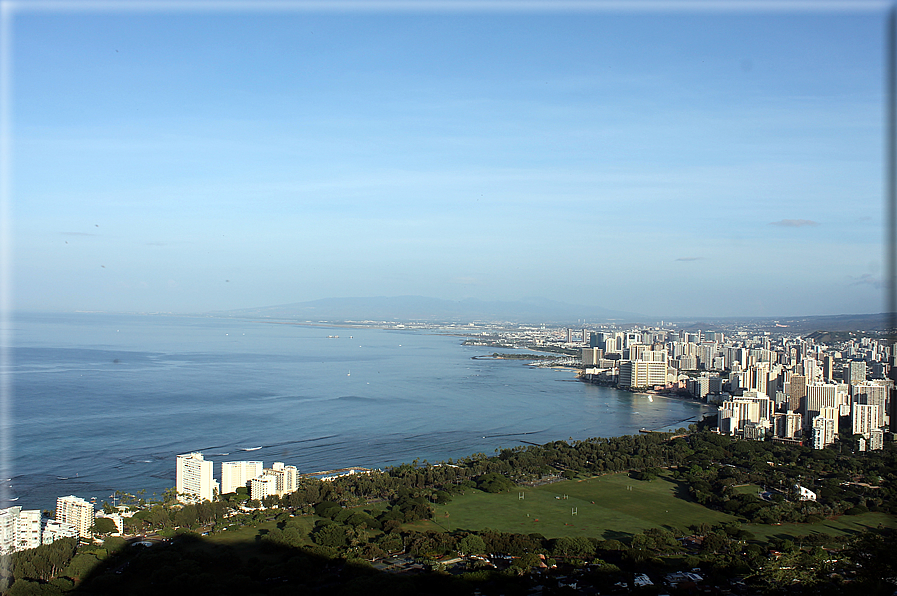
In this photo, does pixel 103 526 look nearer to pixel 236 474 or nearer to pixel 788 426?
pixel 236 474

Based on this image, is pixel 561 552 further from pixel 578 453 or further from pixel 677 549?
pixel 578 453

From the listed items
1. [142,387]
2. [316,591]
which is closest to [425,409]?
[142,387]

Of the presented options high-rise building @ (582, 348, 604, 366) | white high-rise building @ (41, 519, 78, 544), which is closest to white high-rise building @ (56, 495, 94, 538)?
white high-rise building @ (41, 519, 78, 544)

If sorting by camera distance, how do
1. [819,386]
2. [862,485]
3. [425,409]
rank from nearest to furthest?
[862,485] < [819,386] < [425,409]

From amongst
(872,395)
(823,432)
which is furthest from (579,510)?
(872,395)

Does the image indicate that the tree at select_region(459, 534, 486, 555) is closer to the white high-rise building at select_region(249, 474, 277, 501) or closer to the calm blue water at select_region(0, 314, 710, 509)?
the white high-rise building at select_region(249, 474, 277, 501)

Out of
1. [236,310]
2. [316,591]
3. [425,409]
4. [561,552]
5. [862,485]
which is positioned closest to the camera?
[316,591]
